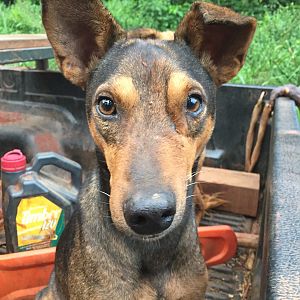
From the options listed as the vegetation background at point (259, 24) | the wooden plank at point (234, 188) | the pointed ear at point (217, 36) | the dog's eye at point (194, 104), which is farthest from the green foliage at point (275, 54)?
the dog's eye at point (194, 104)

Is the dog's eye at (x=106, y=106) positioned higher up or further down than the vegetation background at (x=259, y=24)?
higher up

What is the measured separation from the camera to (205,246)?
283 cm

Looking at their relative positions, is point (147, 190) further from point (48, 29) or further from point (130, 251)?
point (48, 29)

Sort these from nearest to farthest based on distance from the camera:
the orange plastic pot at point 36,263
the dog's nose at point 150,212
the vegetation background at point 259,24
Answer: the dog's nose at point 150,212 → the orange plastic pot at point 36,263 → the vegetation background at point 259,24

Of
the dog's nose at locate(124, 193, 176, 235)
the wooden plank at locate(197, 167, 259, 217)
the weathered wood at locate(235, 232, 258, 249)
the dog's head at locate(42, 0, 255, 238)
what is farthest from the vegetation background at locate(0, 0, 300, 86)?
the dog's nose at locate(124, 193, 176, 235)

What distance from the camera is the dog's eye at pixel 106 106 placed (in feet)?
5.92

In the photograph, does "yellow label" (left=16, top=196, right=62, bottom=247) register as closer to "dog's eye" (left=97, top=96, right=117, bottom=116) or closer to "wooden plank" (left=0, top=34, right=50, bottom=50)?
"dog's eye" (left=97, top=96, right=117, bottom=116)

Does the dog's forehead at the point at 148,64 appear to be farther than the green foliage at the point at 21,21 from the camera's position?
No

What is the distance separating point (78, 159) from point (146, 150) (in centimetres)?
257

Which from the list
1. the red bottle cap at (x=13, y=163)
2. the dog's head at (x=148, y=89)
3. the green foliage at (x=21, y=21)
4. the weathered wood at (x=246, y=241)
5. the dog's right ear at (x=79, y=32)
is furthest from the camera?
the green foliage at (x=21, y=21)

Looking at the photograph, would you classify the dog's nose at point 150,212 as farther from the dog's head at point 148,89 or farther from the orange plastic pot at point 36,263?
the orange plastic pot at point 36,263

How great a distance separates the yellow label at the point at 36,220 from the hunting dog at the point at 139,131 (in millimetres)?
→ 537

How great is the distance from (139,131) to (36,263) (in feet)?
4.28

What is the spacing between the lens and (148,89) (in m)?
1.75
